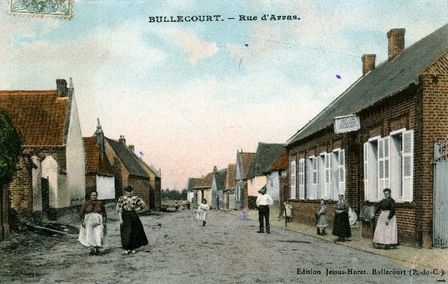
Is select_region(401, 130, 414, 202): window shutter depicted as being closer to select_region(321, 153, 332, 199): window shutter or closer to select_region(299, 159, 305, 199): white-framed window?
select_region(321, 153, 332, 199): window shutter

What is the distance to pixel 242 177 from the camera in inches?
2608

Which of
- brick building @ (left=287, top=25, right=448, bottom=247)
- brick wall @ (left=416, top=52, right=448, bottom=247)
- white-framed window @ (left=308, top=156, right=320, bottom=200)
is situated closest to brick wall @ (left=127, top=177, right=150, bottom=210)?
white-framed window @ (left=308, top=156, right=320, bottom=200)

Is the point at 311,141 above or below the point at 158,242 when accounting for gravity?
above

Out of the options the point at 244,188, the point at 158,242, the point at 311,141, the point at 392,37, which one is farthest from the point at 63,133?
the point at 244,188

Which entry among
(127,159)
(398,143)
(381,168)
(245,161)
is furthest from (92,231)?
(245,161)

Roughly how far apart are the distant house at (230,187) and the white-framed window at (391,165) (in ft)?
182

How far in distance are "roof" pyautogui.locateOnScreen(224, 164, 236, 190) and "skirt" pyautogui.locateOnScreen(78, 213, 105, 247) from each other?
59950 mm

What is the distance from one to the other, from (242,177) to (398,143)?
1985 inches

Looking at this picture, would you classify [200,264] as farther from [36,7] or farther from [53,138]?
[53,138]

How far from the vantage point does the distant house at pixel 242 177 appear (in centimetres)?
6481

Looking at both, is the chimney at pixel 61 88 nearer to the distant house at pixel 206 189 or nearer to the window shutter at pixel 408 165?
the window shutter at pixel 408 165

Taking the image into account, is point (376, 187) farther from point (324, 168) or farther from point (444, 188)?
point (324, 168)

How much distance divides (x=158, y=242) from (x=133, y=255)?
3.61 meters

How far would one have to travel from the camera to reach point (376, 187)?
57.6 feet
